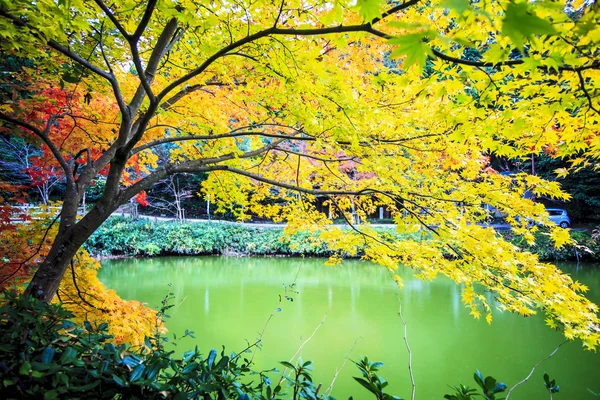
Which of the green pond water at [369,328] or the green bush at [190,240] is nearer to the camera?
the green pond water at [369,328]

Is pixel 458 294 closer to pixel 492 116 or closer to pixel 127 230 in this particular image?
pixel 492 116

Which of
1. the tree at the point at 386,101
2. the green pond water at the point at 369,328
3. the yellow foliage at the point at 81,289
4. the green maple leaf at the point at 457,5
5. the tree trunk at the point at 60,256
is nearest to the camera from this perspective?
the green maple leaf at the point at 457,5

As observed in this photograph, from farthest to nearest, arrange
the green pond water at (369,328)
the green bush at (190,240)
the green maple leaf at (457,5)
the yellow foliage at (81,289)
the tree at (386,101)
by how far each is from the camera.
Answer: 1. the green bush at (190,240)
2. the green pond water at (369,328)
3. the yellow foliage at (81,289)
4. the tree at (386,101)
5. the green maple leaf at (457,5)

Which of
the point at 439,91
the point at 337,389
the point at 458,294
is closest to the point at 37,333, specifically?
the point at 439,91

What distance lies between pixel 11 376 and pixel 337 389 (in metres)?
3.24

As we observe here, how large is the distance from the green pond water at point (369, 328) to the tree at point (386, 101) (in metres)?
1.04

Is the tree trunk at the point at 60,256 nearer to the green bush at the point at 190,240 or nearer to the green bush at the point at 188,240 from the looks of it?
the green bush at the point at 190,240

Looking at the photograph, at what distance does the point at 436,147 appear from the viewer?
1984 mm

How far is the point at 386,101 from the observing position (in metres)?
2.15

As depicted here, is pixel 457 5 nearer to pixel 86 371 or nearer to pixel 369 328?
pixel 86 371

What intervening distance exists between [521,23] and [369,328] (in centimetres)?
488

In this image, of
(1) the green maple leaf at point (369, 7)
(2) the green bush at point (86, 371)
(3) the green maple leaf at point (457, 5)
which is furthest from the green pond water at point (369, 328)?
(3) the green maple leaf at point (457, 5)

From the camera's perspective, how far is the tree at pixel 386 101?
1029 mm

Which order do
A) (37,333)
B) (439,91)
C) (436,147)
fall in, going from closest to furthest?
(37,333) → (439,91) → (436,147)
